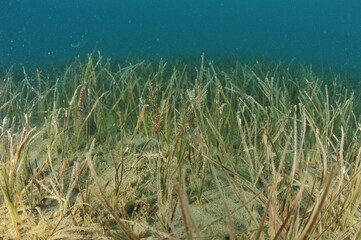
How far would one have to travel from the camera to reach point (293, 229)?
1.02m

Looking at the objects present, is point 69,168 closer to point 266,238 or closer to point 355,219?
point 266,238

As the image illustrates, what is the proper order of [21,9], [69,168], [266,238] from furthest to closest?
[21,9], [69,168], [266,238]

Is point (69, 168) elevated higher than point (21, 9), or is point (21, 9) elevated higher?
point (21, 9)

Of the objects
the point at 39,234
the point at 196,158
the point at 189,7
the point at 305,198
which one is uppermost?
the point at 189,7

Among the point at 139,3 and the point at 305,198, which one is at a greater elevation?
the point at 139,3

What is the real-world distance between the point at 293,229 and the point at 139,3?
111 metres

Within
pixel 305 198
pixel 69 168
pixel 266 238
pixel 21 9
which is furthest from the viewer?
pixel 21 9

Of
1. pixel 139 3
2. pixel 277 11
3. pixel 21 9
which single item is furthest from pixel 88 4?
pixel 277 11

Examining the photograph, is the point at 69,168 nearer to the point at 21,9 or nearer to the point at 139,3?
the point at 21,9

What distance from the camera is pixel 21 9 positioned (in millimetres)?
78875

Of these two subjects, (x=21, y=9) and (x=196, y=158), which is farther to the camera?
(x=21, y=9)

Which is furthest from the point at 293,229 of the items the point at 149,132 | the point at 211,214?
the point at 149,132

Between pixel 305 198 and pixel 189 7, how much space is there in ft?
353

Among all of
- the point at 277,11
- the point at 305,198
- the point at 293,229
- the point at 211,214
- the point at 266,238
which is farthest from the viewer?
the point at 277,11
